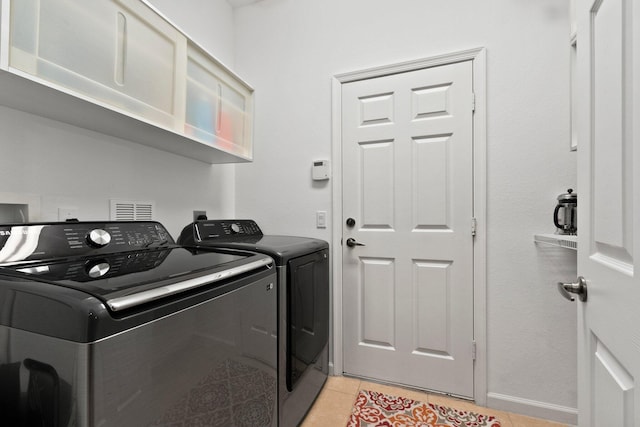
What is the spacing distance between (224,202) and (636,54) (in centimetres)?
222

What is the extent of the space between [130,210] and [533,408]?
8.28 ft

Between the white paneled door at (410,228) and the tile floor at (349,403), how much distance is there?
0.06 metres

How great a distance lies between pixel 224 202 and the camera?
7.43 feet

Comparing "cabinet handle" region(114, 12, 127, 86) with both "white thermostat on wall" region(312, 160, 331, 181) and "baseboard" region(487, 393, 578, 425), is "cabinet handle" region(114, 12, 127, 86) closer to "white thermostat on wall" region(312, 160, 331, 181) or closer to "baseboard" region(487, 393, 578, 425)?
"white thermostat on wall" region(312, 160, 331, 181)

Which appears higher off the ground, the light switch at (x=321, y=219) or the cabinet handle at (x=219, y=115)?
the cabinet handle at (x=219, y=115)

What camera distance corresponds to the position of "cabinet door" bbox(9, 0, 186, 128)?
33.4 inches

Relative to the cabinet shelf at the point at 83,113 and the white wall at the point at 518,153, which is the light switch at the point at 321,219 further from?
the white wall at the point at 518,153

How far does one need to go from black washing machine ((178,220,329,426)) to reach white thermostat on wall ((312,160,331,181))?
1.68 feet

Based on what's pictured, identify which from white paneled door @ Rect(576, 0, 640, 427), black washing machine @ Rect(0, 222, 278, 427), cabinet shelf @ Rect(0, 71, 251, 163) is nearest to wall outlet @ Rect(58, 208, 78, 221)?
black washing machine @ Rect(0, 222, 278, 427)

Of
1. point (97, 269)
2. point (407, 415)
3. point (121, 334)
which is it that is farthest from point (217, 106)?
point (407, 415)

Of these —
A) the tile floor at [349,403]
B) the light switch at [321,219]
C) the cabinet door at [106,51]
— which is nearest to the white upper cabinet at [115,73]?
the cabinet door at [106,51]

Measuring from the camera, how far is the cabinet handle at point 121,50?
43.5 inches

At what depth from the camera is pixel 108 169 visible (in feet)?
4.67

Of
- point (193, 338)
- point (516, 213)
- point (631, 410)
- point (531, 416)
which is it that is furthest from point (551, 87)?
point (193, 338)
